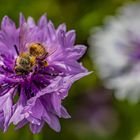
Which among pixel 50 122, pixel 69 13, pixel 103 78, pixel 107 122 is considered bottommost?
pixel 107 122

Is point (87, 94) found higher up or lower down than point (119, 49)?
lower down

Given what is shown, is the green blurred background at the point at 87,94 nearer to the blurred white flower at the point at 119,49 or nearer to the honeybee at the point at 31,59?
the blurred white flower at the point at 119,49

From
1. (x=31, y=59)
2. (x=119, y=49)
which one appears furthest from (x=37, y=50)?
(x=119, y=49)

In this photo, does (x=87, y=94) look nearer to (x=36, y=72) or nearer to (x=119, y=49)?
(x=119, y=49)

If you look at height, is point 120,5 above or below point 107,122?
above

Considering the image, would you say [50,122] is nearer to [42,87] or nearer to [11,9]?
[42,87]

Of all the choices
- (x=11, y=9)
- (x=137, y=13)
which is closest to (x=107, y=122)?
(x=137, y=13)
